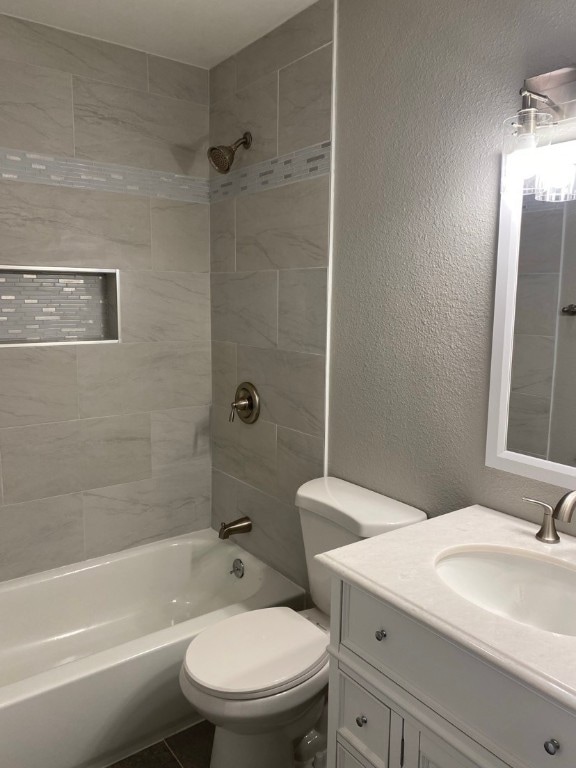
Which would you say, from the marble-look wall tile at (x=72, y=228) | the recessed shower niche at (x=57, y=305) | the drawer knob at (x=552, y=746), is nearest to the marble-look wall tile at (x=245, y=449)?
the recessed shower niche at (x=57, y=305)

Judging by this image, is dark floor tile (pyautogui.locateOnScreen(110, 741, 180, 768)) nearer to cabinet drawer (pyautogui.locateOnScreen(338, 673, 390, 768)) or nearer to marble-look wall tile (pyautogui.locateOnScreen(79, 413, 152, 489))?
cabinet drawer (pyautogui.locateOnScreen(338, 673, 390, 768))

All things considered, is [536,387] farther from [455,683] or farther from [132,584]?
[132,584]

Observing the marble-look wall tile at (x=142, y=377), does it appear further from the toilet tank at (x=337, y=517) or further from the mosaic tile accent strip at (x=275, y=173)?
the toilet tank at (x=337, y=517)

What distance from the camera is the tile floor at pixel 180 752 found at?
2.00 m

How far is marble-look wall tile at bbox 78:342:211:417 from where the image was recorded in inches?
100

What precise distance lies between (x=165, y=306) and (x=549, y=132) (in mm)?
1745

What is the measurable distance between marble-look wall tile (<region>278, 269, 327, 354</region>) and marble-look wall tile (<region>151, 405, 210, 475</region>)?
2.30ft

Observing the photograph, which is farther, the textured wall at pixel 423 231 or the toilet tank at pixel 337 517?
the toilet tank at pixel 337 517

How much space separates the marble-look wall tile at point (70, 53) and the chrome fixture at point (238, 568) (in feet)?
6.79

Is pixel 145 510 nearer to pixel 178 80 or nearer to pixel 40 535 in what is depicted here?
pixel 40 535

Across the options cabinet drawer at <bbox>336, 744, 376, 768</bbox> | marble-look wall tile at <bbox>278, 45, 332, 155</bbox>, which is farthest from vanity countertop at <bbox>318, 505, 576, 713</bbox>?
marble-look wall tile at <bbox>278, 45, 332, 155</bbox>

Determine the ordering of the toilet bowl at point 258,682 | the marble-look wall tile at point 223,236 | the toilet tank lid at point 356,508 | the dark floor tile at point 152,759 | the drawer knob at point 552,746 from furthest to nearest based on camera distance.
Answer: the marble-look wall tile at point 223,236 → the dark floor tile at point 152,759 → the toilet tank lid at point 356,508 → the toilet bowl at point 258,682 → the drawer knob at point 552,746

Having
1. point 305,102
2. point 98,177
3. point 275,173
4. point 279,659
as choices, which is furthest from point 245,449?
point 305,102

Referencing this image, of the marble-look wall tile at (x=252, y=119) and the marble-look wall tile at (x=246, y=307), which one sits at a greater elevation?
→ the marble-look wall tile at (x=252, y=119)
